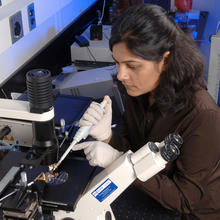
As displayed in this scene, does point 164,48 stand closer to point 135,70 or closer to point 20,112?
point 135,70

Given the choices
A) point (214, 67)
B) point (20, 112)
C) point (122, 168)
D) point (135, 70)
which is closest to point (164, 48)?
point (135, 70)

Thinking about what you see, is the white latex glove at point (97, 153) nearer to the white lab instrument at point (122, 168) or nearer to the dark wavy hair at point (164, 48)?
the white lab instrument at point (122, 168)

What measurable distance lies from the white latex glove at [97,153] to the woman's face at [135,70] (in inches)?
9.7

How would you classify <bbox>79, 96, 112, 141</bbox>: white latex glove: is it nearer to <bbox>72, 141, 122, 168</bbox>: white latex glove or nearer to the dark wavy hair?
<bbox>72, 141, 122, 168</bbox>: white latex glove

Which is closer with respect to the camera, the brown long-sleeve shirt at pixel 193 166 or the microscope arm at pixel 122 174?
the microscope arm at pixel 122 174

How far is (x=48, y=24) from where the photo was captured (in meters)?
1.95

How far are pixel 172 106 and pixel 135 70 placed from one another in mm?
198

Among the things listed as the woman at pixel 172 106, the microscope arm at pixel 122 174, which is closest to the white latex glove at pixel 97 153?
the woman at pixel 172 106

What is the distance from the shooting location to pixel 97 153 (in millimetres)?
1054

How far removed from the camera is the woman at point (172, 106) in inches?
42.3

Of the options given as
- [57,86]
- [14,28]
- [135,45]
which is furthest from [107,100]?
[57,86]

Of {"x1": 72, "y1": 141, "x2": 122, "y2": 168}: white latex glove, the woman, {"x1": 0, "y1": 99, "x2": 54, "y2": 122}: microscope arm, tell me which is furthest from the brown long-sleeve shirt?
{"x1": 0, "y1": 99, "x2": 54, "y2": 122}: microscope arm

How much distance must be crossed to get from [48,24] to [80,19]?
0.55 meters

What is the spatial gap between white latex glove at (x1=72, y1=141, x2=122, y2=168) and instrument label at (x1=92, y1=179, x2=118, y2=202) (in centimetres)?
16
